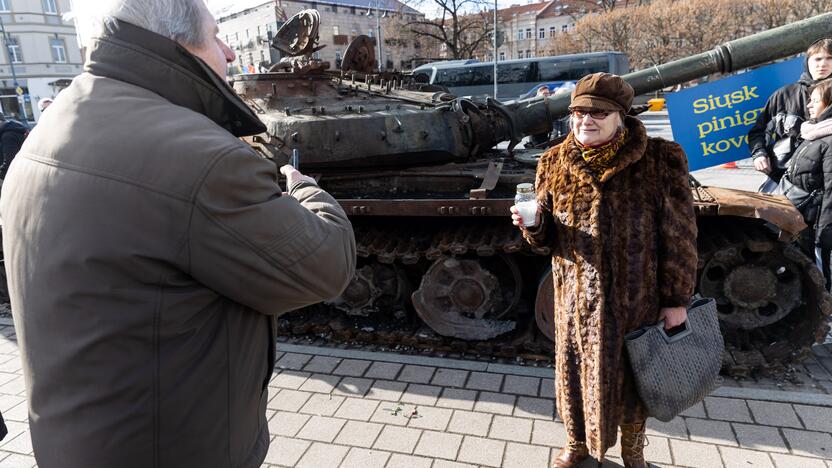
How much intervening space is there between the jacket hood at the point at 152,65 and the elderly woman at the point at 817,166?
13.9 feet

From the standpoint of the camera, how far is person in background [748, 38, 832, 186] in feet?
14.3

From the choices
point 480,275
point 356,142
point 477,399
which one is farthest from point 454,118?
point 477,399

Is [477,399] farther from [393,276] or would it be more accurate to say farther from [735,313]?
[735,313]

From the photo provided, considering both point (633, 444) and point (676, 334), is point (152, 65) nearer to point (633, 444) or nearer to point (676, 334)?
point (676, 334)

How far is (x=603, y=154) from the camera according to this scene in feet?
8.14

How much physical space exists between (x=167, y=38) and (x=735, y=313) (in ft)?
14.0

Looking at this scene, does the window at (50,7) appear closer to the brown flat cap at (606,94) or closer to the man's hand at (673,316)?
the brown flat cap at (606,94)

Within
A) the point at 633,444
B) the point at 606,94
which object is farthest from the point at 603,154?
the point at 633,444

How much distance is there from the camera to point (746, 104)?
5172 mm

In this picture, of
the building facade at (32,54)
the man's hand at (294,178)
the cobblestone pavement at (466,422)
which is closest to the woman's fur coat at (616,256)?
the cobblestone pavement at (466,422)

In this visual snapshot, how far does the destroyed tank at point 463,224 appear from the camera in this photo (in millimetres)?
4086

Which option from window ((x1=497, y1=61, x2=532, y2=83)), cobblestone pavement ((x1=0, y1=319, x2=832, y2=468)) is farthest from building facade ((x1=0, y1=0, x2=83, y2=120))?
cobblestone pavement ((x1=0, y1=319, x2=832, y2=468))

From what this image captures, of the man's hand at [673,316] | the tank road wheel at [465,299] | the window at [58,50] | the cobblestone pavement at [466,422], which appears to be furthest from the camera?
the window at [58,50]

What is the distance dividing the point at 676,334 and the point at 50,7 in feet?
167
